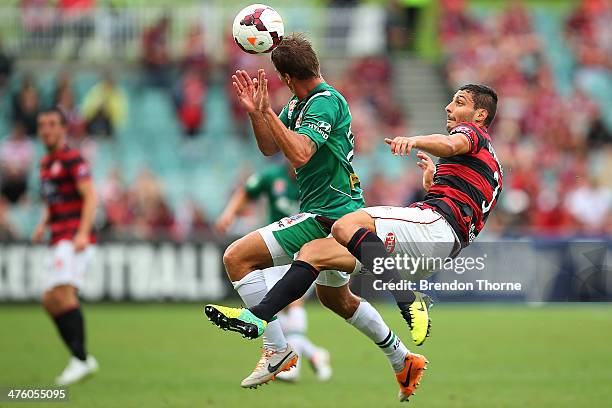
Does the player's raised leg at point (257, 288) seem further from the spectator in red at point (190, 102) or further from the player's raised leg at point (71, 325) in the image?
the spectator in red at point (190, 102)

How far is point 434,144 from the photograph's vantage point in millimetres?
7914

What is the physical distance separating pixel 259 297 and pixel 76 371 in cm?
315

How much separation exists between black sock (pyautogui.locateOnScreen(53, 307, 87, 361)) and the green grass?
358 mm

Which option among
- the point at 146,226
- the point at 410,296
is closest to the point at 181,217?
the point at 146,226

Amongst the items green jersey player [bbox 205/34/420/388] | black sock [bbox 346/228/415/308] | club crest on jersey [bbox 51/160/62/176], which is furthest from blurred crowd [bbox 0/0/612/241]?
black sock [bbox 346/228/415/308]

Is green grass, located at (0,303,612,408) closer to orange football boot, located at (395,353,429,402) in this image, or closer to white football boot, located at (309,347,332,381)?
white football boot, located at (309,347,332,381)

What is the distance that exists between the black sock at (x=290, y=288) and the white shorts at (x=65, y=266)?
149 inches

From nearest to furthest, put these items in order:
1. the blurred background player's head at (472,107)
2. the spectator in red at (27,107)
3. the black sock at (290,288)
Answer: the black sock at (290,288) → the blurred background player's head at (472,107) → the spectator in red at (27,107)

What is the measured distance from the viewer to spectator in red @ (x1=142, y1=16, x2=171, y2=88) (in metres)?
22.9

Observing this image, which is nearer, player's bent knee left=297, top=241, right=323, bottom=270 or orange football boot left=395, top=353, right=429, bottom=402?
player's bent knee left=297, top=241, right=323, bottom=270

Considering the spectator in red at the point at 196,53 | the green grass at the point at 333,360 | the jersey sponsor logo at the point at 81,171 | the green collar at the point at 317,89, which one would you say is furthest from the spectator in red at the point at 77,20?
the green collar at the point at 317,89

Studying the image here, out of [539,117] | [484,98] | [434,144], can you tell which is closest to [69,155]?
[484,98]

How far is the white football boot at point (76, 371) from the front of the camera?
11.1 meters

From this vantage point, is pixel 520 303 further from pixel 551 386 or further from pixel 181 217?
pixel 551 386
